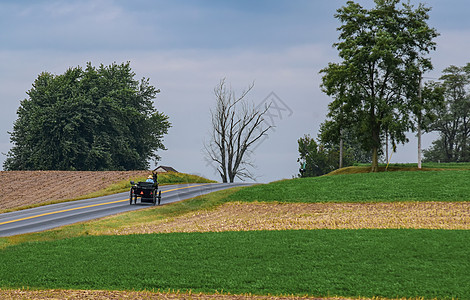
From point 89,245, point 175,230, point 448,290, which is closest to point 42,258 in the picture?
point 89,245

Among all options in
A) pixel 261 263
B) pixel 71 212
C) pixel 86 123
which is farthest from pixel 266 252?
pixel 86 123

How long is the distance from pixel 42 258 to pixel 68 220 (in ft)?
35.2

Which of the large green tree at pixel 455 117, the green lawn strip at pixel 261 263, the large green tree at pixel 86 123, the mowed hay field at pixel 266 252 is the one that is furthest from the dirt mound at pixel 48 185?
the large green tree at pixel 455 117

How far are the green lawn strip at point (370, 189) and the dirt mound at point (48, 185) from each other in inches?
528

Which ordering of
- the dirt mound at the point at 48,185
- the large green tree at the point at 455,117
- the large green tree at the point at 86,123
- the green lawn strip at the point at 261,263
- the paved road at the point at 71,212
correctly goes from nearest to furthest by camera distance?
the green lawn strip at the point at 261,263 < the paved road at the point at 71,212 < the dirt mound at the point at 48,185 < the large green tree at the point at 86,123 < the large green tree at the point at 455,117

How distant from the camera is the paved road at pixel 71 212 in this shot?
88.3ft

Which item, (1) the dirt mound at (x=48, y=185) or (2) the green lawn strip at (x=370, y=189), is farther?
(1) the dirt mound at (x=48, y=185)

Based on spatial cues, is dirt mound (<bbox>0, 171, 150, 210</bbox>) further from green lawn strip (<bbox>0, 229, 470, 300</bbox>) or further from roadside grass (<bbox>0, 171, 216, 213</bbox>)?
green lawn strip (<bbox>0, 229, 470, 300</bbox>)

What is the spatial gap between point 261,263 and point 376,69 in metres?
38.1

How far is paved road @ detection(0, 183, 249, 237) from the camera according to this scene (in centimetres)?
2692

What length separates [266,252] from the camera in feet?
57.6

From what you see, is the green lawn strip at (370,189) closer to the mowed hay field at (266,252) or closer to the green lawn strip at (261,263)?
the mowed hay field at (266,252)

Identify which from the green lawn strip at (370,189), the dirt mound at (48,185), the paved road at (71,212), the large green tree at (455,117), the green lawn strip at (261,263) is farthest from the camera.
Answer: the large green tree at (455,117)

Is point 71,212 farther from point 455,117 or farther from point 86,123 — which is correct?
point 455,117
